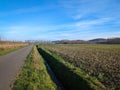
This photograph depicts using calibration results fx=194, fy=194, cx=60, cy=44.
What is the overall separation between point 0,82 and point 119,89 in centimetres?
682

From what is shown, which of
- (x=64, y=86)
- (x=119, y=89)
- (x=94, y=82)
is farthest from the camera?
(x=64, y=86)

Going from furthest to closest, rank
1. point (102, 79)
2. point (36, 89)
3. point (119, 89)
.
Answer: point (102, 79) < point (36, 89) < point (119, 89)

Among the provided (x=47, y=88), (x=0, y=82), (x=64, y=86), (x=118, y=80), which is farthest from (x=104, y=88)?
(x=0, y=82)

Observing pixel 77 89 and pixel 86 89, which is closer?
pixel 86 89

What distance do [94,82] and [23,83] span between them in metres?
4.24

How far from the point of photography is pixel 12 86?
10.8 m

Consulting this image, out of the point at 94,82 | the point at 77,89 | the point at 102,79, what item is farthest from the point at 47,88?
the point at 102,79

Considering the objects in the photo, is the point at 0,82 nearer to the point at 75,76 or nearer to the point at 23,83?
the point at 23,83

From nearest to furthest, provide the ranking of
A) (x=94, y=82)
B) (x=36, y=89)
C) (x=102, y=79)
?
(x=36, y=89)
(x=94, y=82)
(x=102, y=79)

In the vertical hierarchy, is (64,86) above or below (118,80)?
below

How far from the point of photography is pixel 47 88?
11.3m

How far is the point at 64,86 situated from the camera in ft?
44.5

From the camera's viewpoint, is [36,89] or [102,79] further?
[102,79]

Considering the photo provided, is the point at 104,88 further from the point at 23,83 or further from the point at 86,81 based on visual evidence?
the point at 23,83
